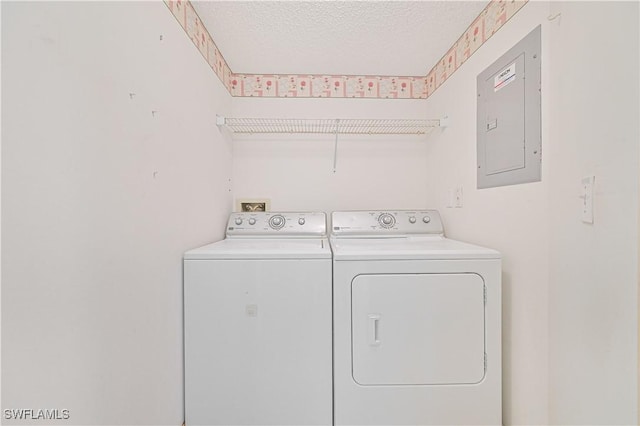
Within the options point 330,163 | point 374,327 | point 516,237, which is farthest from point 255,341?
point 330,163

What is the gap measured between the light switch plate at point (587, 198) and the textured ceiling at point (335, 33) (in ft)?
3.87

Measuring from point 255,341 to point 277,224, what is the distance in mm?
887

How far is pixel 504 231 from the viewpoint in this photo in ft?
4.38

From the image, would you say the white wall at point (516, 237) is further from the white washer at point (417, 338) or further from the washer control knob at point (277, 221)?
the washer control knob at point (277, 221)

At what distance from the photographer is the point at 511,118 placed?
4.21ft

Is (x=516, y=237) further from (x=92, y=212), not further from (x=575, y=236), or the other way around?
(x=92, y=212)

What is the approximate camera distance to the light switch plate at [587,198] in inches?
34.8

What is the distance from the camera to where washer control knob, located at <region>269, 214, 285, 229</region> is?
6.44 ft

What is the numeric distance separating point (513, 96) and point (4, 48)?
5.93ft

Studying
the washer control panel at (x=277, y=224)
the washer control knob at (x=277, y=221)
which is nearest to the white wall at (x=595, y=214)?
the washer control panel at (x=277, y=224)

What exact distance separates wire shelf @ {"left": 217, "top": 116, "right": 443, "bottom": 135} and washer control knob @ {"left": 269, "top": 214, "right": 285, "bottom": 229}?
0.76 meters

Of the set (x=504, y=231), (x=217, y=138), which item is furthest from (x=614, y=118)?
(x=217, y=138)

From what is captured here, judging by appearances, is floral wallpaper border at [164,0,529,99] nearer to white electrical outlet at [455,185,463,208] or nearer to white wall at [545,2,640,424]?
white electrical outlet at [455,185,463,208]

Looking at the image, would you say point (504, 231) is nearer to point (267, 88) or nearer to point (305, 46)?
point (305, 46)
